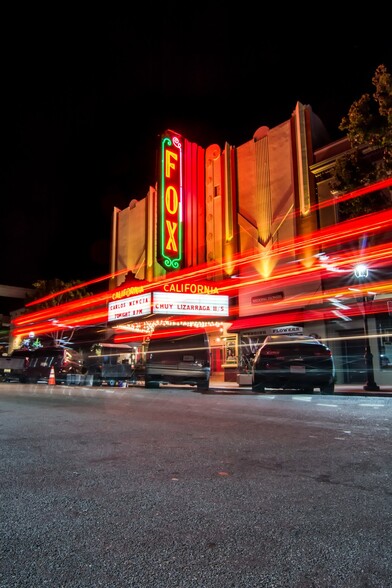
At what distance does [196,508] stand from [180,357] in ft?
39.6

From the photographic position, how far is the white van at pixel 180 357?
14914 millimetres

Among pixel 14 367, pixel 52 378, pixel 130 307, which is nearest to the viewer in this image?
pixel 52 378

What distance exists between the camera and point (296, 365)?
11.2 m

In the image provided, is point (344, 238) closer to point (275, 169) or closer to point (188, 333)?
point (275, 169)

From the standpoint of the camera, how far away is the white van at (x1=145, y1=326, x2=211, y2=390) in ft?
48.9

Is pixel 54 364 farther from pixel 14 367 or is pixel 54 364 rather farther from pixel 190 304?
pixel 190 304

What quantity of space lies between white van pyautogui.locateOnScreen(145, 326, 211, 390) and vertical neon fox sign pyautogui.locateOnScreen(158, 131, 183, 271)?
9.41 m

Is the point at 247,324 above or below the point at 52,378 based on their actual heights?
above

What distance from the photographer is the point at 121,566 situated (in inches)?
84.9

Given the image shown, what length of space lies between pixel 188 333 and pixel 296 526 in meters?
12.5

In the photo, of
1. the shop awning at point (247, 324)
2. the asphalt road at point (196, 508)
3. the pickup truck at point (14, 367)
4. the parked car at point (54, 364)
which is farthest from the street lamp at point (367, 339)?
the pickup truck at point (14, 367)

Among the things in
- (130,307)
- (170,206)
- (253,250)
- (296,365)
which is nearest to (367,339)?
(296,365)

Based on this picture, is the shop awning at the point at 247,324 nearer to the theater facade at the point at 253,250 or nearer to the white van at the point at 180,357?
the theater facade at the point at 253,250

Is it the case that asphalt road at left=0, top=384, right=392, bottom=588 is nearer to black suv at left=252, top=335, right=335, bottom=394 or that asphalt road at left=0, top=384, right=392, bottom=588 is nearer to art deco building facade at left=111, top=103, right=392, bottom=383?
black suv at left=252, top=335, right=335, bottom=394
